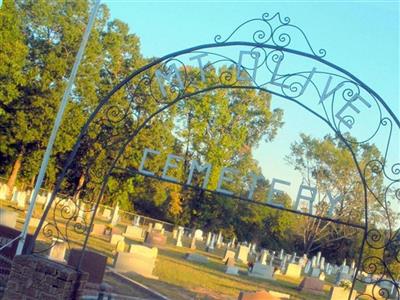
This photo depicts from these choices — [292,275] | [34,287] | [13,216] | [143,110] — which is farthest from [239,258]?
[34,287]

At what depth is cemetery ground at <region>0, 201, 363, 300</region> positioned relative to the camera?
594 inches

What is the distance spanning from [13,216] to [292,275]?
1471 cm

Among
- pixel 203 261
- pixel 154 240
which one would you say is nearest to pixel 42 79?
pixel 154 240

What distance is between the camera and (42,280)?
704 cm

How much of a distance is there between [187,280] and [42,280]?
11.3m

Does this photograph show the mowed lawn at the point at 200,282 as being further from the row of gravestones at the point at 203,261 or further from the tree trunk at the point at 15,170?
the tree trunk at the point at 15,170

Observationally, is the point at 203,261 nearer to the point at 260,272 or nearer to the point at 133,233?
the point at 260,272

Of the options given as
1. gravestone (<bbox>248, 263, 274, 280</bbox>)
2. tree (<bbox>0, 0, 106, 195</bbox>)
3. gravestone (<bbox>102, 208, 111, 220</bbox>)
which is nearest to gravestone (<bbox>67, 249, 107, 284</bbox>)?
gravestone (<bbox>248, 263, 274, 280</bbox>)

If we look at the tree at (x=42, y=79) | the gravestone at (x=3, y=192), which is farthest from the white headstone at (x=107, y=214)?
the gravestone at (x=3, y=192)

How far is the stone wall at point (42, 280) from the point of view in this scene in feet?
22.8

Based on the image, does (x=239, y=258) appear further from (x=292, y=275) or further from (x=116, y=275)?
(x=116, y=275)

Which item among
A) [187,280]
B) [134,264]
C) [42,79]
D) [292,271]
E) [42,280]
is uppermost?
[42,79]

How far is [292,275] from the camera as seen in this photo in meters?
28.6

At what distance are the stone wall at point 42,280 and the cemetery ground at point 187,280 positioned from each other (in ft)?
20.1
